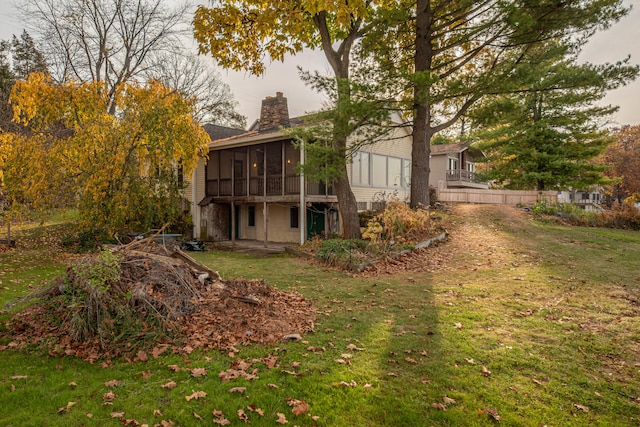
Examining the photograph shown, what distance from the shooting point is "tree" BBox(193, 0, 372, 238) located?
29.1ft

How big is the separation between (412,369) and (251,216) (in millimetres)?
15495

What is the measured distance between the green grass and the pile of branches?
11.3 inches

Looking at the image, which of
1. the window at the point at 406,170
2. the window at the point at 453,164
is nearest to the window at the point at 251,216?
the window at the point at 406,170

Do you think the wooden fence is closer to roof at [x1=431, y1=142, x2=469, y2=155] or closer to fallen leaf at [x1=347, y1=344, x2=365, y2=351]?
roof at [x1=431, y1=142, x2=469, y2=155]

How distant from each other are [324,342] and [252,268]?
5.51 m

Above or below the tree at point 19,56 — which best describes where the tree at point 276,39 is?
below

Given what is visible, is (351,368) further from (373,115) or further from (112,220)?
(112,220)

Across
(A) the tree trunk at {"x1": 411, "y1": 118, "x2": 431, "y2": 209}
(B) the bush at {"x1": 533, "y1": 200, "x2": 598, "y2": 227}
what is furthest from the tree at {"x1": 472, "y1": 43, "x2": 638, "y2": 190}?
(A) the tree trunk at {"x1": 411, "y1": 118, "x2": 431, "y2": 209}

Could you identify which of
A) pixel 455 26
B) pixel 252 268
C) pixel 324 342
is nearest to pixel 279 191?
pixel 252 268

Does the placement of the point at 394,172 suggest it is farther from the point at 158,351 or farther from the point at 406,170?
the point at 158,351

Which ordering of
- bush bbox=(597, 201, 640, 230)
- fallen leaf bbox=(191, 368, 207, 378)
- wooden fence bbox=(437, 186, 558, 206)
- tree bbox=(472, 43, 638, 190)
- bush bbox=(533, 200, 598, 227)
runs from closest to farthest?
fallen leaf bbox=(191, 368, 207, 378) < bush bbox=(597, 201, 640, 230) < bush bbox=(533, 200, 598, 227) < wooden fence bbox=(437, 186, 558, 206) < tree bbox=(472, 43, 638, 190)

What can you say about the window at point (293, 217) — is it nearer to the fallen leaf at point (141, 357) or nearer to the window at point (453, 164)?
the fallen leaf at point (141, 357)

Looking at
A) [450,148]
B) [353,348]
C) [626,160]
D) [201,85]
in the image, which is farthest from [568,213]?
[626,160]

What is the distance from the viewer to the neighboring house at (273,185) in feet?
49.1
